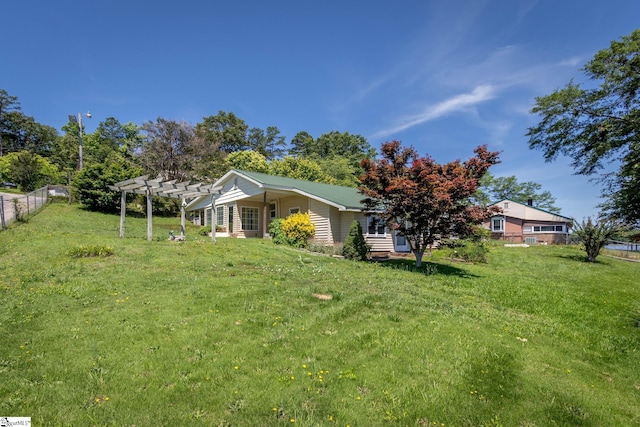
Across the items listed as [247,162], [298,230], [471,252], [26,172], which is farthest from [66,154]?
[471,252]

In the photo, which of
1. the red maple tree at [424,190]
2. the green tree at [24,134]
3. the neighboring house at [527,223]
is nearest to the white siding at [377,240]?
the red maple tree at [424,190]

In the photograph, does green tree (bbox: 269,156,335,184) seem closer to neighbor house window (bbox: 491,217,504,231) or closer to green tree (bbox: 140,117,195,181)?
green tree (bbox: 140,117,195,181)

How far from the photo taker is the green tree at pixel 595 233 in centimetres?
1773

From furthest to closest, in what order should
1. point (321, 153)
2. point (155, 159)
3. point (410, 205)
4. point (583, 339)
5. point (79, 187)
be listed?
1. point (321, 153)
2. point (155, 159)
3. point (79, 187)
4. point (410, 205)
5. point (583, 339)

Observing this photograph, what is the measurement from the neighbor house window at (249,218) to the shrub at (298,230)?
18.1 ft

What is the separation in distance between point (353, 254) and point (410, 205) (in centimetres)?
346

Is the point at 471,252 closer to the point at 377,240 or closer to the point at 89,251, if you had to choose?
the point at 377,240

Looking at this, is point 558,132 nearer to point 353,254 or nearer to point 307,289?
point 353,254

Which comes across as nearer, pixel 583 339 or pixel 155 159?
pixel 583 339

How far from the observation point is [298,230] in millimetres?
17141

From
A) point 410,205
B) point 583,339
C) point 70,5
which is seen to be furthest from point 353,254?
point 70,5

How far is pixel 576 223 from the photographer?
750 inches

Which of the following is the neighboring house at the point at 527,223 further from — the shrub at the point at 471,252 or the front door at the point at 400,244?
the shrub at the point at 471,252

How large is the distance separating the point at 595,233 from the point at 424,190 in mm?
13750
